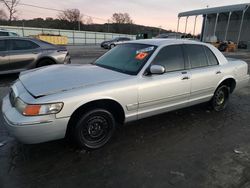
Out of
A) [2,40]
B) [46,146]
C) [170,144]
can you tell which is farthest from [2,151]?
[2,40]

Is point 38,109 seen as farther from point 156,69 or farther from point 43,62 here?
point 43,62

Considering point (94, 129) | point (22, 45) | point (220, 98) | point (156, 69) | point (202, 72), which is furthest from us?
point (22, 45)

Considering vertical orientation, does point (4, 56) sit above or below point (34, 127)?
above

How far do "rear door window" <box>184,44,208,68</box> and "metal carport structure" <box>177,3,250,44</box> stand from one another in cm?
3390

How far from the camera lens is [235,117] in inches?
186

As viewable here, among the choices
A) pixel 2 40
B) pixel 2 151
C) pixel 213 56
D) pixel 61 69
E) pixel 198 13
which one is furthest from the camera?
pixel 198 13

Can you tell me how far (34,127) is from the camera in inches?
105

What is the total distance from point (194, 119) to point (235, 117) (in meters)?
0.97

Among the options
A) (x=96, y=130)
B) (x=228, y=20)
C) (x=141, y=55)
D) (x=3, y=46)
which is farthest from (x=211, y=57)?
(x=228, y=20)

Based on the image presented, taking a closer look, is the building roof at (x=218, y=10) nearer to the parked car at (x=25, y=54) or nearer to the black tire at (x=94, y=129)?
the parked car at (x=25, y=54)

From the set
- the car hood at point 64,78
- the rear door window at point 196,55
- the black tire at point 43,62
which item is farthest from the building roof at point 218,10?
the car hood at point 64,78

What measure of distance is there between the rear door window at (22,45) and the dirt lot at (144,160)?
4.04m

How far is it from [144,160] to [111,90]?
3.57 feet

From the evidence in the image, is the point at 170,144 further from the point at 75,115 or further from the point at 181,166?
the point at 75,115
